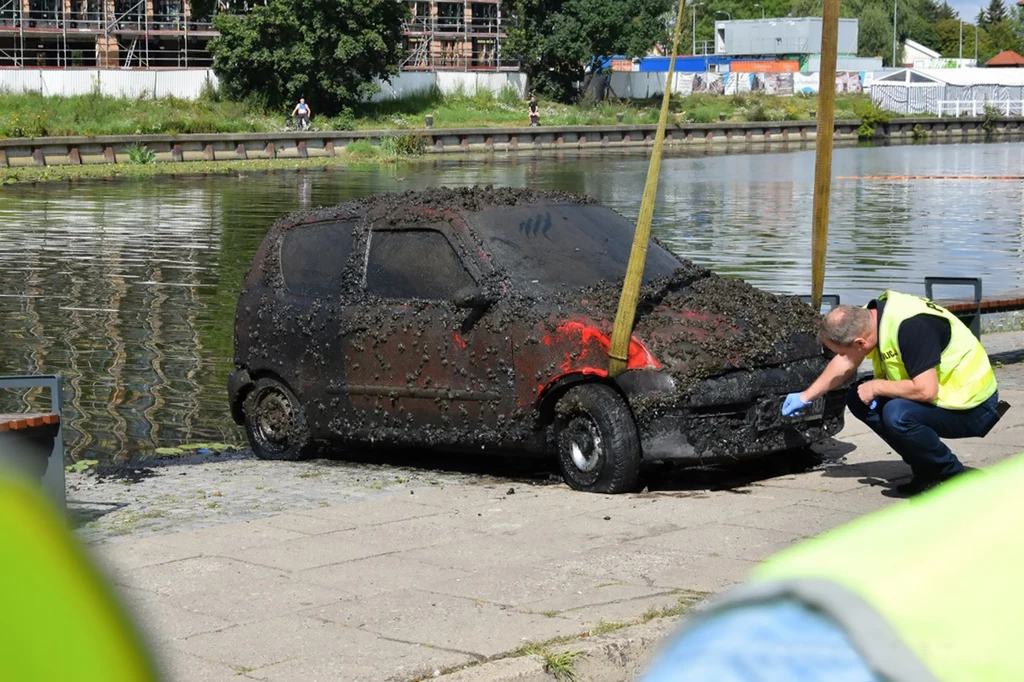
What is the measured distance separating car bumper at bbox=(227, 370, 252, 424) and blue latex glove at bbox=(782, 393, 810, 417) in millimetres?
3954

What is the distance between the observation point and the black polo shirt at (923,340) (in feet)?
25.5

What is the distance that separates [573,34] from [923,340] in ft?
275

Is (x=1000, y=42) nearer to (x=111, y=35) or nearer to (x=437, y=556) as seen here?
(x=111, y=35)

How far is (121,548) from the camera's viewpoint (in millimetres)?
7336

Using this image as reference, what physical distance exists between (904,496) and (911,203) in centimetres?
3070

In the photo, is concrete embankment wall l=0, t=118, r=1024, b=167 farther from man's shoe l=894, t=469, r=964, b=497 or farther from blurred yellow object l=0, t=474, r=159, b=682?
blurred yellow object l=0, t=474, r=159, b=682

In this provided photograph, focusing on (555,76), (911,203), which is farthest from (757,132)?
(911,203)

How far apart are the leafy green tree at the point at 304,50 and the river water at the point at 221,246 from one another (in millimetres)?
18376

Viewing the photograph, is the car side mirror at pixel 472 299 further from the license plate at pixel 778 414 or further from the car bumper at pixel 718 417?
the license plate at pixel 778 414

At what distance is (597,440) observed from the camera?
8852mm

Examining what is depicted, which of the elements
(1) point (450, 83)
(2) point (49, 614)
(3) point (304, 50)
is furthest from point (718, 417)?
(1) point (450, 83)

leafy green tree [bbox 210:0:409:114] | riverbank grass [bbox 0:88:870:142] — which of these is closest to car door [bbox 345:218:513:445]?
riverbank grass [bbox 0:88:870:142]

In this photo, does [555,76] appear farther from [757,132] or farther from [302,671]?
[302,671]

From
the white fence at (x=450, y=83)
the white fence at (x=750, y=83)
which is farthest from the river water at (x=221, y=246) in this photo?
the white fence at (x=750, y=83)
